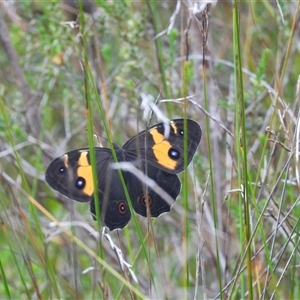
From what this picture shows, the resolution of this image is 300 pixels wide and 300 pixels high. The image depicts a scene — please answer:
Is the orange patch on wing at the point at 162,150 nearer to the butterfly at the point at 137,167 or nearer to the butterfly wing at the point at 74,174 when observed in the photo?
the butterfly at the point at 137,167

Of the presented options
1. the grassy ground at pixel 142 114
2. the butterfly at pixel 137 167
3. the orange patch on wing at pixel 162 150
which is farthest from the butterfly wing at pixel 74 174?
the grassy ground at pixel 142 114

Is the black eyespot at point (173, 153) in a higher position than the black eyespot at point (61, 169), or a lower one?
higher

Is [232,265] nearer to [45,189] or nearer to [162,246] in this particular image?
[162,246]

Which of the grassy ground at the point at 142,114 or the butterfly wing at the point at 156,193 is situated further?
the grassy ground at the point at 142,114

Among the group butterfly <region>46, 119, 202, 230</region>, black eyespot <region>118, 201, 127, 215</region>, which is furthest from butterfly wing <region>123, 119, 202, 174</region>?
black eyespot <region>118, 201, 127, 215</region>

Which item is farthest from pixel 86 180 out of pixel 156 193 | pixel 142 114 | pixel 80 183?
pixel 142 114

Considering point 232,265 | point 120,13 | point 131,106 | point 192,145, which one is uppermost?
point 120,13

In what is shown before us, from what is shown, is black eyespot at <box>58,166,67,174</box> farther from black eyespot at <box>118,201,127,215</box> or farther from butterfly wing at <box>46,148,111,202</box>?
black eyespot at <box>118,201,127,215</box>

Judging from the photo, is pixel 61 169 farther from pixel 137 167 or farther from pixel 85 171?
pixel 137 167

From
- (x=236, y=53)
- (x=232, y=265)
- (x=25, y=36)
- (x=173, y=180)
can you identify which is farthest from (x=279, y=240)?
(x=25, y=36)
